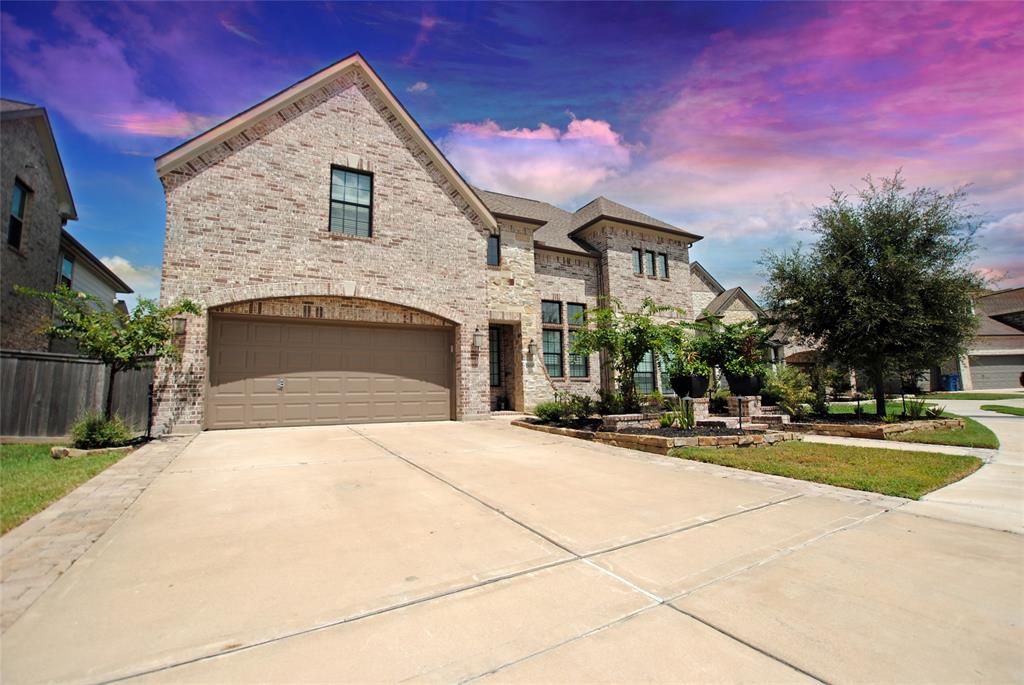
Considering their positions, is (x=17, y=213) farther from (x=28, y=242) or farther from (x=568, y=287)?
(x=568, y=287)

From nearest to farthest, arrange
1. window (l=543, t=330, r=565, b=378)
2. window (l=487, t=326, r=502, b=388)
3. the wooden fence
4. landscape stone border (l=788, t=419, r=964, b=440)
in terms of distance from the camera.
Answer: the wooden fence
landscape stone border (l=788, t=419, r=964, b=440)
window (l=487, t=326, r=502, b=388)
window (l=543, t=330, r=565, b=378)

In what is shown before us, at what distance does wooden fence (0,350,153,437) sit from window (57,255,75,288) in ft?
27.4

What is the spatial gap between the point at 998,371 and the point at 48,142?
49924 mm

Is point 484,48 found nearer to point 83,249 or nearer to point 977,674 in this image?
point 977,674

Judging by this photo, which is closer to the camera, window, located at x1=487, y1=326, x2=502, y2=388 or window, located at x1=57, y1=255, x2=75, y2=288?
window, located at x1=57, y1=255, x2=75, y2=288

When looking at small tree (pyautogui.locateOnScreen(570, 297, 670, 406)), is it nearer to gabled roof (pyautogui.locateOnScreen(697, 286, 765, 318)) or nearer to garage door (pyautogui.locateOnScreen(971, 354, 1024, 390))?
gabled roof (pyautogui.locateOnScreen(697, 286, 765, 318))

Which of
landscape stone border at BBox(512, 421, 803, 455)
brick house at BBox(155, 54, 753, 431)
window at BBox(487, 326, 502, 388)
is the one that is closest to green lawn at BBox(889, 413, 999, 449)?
landscape stone border at BBox(512, 421, 803, 455)

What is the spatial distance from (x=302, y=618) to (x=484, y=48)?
25.6ft

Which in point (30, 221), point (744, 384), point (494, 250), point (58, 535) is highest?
point (494, 250)

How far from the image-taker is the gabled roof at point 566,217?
59.0 ft

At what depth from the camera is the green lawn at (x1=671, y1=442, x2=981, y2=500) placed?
536 centimetres

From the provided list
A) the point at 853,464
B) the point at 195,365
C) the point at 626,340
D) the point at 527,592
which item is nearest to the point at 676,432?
the point at 626,340

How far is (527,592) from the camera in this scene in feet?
8.93

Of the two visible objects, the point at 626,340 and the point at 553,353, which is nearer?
the point at 626,340
